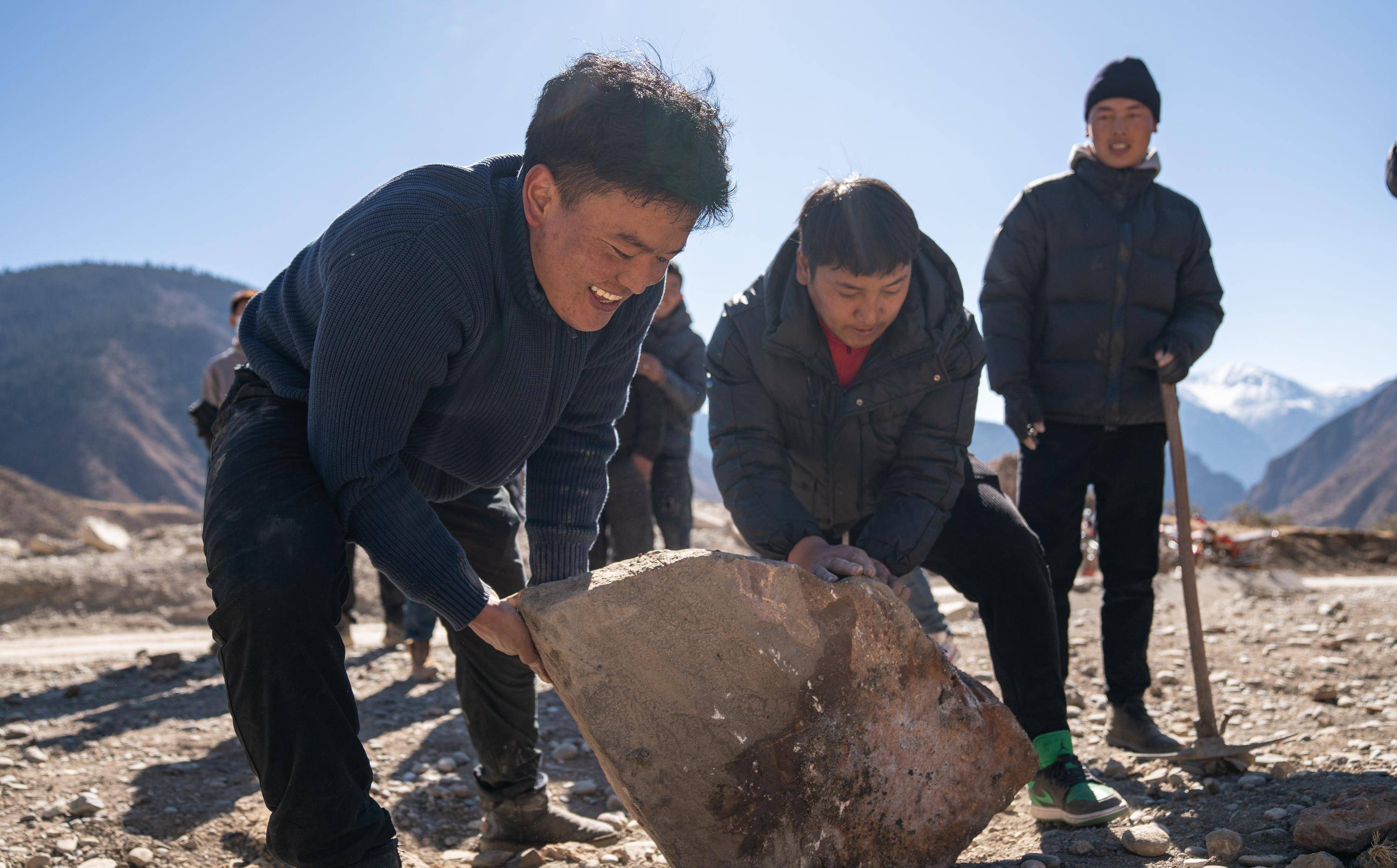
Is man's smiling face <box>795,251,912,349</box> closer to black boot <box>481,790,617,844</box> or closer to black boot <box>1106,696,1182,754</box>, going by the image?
black boot <box>481,790,617,844</box>

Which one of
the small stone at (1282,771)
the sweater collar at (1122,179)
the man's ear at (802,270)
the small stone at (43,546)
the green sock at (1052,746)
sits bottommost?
the small stone at (43,546)

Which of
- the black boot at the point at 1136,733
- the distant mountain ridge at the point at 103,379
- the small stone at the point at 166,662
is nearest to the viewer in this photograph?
the black boot at the point at 1136,733

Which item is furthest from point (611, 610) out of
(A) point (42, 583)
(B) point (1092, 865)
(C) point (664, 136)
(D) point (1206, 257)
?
(A) point (42, 583)

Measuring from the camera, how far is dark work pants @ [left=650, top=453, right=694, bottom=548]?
4785mm

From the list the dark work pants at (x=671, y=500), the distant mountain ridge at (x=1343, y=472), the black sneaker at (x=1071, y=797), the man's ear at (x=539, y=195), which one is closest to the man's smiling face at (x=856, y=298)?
the man's ear at (x=539, y=195)

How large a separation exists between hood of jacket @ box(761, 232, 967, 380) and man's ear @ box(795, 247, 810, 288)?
1 cm

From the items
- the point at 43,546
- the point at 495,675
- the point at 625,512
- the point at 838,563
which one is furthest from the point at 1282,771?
the point at 43,546

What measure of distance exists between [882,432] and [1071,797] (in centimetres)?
106

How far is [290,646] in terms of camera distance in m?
1.62

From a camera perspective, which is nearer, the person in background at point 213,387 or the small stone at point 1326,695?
the small stone at point 1326,695

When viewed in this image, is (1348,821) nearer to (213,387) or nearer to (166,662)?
(213,387)

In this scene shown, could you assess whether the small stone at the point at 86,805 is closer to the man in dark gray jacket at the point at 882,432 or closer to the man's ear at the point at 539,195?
the man in dark gray jacket at the point at 882,432

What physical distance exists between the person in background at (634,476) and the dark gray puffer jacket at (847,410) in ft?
6.48

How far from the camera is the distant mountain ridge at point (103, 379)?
167 feet
